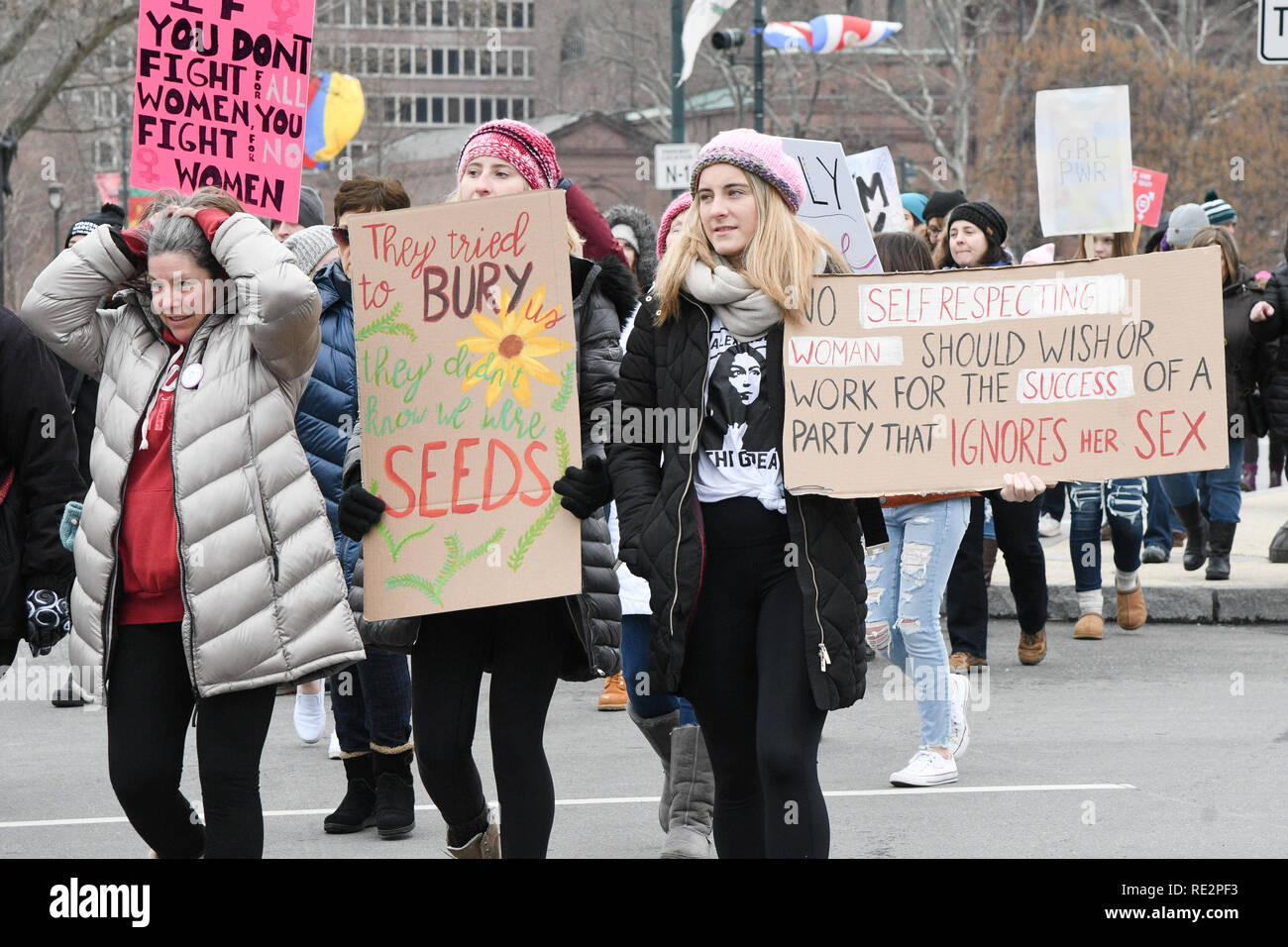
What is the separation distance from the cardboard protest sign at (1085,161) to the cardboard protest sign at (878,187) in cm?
83

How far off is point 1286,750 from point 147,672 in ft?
14.5

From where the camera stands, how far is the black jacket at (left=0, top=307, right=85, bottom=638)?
483 centimetres

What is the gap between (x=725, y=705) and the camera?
425cm

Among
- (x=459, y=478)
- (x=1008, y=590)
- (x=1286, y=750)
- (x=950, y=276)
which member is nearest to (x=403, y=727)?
(x=459, y=478)

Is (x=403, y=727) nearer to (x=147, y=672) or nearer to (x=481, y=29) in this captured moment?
(x=147, y=672)

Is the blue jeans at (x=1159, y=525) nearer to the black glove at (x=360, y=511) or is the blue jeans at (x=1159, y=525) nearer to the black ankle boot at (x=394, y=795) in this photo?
the black ankle boot at (x=394, y=795)

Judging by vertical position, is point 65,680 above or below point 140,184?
below

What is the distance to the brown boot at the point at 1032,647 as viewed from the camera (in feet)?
Answer: 28.2

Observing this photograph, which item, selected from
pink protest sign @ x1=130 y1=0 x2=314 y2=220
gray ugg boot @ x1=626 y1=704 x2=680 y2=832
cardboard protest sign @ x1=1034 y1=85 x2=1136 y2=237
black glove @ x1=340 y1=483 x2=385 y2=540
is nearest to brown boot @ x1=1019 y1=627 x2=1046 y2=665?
cardboard protest sign @ x1=1034 y1=85 x2=1136 y2=237

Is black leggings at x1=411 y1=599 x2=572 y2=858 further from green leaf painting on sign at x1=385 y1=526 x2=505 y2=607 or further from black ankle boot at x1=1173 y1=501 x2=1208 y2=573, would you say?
black ankle boot at x1=1173 y1=501 x2=1208 y2=573

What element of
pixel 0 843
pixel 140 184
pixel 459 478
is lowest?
pixel 0 843
